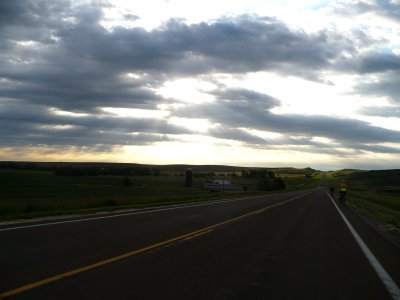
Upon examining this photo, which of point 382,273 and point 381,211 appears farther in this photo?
point 381,211

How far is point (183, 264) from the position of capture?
31.7ft

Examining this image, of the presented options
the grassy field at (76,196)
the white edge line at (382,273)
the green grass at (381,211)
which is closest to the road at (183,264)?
the white edge line at (382,273)

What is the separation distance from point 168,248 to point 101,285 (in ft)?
14.0

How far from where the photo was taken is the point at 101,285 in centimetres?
749

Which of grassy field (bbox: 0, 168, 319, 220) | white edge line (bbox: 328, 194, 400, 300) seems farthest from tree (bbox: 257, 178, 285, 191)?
white edge line (bbox: 328, 194, 400, 300)

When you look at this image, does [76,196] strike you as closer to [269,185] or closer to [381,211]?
[381,211]

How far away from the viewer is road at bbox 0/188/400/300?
7445 millimetres

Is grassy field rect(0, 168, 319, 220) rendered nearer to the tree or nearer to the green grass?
the green grass

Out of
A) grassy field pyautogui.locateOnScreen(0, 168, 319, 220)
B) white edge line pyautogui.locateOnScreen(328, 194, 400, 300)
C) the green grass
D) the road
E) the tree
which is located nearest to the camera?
the road

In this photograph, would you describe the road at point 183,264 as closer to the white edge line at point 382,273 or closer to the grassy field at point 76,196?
the white edge line at point 382,273

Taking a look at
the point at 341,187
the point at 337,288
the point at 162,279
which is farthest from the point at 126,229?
the point at 341,187

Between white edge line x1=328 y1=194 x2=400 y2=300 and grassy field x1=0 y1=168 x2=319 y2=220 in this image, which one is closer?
white edge line x1=328 y1=194 x2=400 y2=300

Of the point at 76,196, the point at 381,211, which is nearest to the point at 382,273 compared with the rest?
the point at 381,211

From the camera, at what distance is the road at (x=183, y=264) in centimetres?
745
